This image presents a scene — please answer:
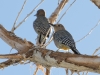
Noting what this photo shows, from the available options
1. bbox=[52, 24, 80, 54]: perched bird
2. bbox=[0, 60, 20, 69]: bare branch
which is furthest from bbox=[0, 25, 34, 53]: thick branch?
bbox=[52, 24, 80, 54]: perched bird

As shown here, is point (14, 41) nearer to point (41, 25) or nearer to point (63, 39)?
point (63, 39)

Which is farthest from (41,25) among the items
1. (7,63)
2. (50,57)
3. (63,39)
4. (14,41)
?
(50,57)

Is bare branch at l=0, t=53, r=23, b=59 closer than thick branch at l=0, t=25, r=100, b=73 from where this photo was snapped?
No

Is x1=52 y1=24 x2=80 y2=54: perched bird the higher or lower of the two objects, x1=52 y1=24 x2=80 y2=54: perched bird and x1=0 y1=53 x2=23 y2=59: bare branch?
the higher

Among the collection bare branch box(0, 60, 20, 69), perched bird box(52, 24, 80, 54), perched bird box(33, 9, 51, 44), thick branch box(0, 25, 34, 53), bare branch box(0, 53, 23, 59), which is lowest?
bare branch box(0, 60, 20, 69)

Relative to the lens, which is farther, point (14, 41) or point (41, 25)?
point (41, 25)

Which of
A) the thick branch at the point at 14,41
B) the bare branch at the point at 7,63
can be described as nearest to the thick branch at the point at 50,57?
the thick branch at the point at 14,41

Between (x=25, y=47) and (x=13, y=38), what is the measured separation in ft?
0.82

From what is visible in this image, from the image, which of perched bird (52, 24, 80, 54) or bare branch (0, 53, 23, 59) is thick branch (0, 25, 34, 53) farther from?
perched bird (52, 24, 80, 54)

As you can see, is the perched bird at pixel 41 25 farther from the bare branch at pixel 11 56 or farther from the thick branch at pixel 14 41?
the bare branch at pixel 11 56

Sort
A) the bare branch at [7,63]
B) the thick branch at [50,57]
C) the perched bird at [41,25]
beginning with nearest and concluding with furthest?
the thick branch at [50,57] < the bare branch at [7,63] < the perched bird at [41,25]

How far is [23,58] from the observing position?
13.5 ft

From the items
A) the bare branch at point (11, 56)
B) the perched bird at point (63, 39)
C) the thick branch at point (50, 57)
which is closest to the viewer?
the thick branch at point (50, 57)

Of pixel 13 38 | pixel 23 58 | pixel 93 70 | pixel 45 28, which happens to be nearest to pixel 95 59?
pixel 93 70
